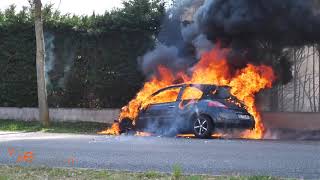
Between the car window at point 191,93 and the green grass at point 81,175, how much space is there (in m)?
7.08

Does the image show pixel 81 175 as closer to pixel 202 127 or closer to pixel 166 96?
pixel 202 127

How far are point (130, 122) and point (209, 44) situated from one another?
146 inches

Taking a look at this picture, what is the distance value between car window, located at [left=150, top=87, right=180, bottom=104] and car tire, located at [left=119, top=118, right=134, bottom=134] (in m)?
0.87

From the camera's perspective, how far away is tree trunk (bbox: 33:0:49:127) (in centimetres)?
1903

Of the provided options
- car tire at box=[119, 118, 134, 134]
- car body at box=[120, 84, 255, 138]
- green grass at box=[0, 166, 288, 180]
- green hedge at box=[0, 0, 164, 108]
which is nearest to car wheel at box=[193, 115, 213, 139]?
car body at box=[120, 84, 255, 138]

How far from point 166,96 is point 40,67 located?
5522 millimetres

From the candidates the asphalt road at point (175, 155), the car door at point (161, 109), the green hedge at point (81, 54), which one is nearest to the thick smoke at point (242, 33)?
the green hedge at point (81, 54)

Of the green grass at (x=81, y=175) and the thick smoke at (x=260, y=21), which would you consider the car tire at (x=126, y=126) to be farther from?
the green grass at (x=81, y=175)

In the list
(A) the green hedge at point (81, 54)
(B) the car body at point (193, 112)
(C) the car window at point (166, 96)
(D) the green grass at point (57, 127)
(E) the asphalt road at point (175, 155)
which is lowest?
(E) the asphalt road at point (175, 155)

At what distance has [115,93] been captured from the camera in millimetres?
20250

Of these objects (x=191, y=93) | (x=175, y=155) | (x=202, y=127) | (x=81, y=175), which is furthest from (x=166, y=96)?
(x=81, y=175)

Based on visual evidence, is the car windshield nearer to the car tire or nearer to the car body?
the car body

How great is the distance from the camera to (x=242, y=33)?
57.1ft

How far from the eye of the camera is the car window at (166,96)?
1554 cm
